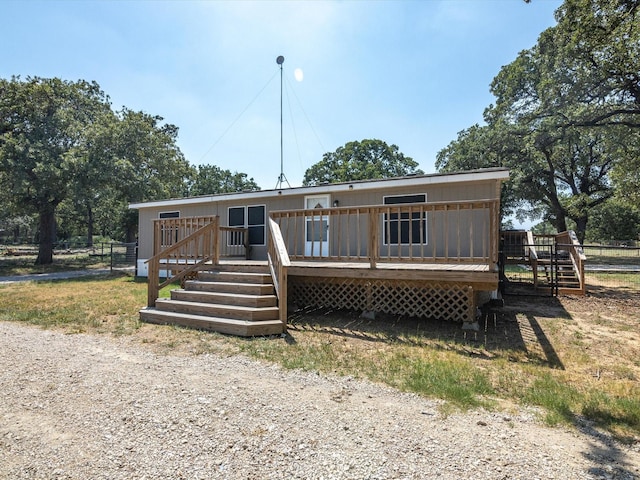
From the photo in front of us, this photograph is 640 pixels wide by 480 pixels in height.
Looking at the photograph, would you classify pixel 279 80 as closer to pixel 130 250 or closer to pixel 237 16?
pixel 237 16

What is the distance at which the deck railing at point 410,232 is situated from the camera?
4977 millimetres

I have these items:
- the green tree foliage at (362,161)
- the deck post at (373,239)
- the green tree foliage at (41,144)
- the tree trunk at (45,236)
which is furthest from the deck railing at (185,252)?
the green tree foliage at (362,161)

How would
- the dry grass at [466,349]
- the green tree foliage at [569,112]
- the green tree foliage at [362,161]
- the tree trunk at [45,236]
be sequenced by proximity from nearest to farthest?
the dry grass at [466,349], the green tree foliage at [569,112], the tree trunk at [45,236], the green tree foliage at [362,161]

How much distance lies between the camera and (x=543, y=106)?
13922 millimetres

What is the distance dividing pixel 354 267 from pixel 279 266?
4.29 feet

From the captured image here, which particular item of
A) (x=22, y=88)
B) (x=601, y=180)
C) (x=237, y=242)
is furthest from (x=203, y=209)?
(x=601, y=180)

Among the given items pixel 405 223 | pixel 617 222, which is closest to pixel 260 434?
pixel 405 223

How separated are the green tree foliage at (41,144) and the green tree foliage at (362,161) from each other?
21.6 meters

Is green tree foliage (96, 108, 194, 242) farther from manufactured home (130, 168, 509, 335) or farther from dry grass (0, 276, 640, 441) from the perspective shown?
dry grass (0, 276, 640, 441)

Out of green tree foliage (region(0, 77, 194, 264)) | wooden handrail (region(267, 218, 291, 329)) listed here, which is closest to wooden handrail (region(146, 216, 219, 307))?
wooden handrail (region(267, 218, 291, 329))

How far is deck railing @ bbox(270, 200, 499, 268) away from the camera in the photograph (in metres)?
4.98

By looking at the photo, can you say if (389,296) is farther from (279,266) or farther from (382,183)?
(382,183)

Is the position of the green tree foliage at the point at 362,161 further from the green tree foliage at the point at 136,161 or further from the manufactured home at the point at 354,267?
the manufactured home at the point at 354,267

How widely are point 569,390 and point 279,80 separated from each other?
13.2 meters
